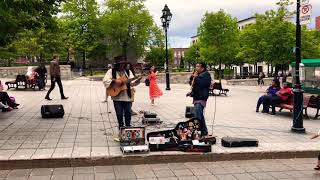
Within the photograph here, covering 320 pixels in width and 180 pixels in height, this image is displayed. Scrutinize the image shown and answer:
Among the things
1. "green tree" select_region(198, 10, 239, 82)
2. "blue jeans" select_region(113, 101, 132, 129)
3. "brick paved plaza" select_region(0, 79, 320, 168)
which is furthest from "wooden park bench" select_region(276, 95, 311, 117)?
"green tree" select_region(198, 10, 239, 82)

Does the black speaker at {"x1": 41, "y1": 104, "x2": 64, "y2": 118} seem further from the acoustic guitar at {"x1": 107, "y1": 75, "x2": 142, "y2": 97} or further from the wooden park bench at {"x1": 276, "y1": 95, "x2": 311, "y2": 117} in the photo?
the wooden park bench at {"x1": 276, "y1": 95, "x2": 311, "y2": 117}

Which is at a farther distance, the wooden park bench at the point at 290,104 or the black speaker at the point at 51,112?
the wooden park bench at the point at 290,104

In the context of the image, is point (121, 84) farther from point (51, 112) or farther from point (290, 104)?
point (290, 104)

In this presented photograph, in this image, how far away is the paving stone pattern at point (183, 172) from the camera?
676cm

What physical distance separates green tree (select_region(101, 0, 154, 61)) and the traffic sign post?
54.1 meters

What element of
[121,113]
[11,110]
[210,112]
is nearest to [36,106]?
[11,110]

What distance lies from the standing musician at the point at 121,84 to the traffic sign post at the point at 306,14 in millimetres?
4197

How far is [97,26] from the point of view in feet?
222

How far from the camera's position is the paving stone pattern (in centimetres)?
676

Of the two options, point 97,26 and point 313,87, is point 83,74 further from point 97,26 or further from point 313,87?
point 313,87

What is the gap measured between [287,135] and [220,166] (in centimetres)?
335

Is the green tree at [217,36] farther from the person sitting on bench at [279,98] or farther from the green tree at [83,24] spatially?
the person sitting on bench at [279,98]

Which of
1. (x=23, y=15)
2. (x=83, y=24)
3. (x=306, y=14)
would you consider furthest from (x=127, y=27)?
(x=306, y=14)

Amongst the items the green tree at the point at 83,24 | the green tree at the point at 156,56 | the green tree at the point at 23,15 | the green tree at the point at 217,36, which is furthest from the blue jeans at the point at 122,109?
the green tree at the point at 156,56
